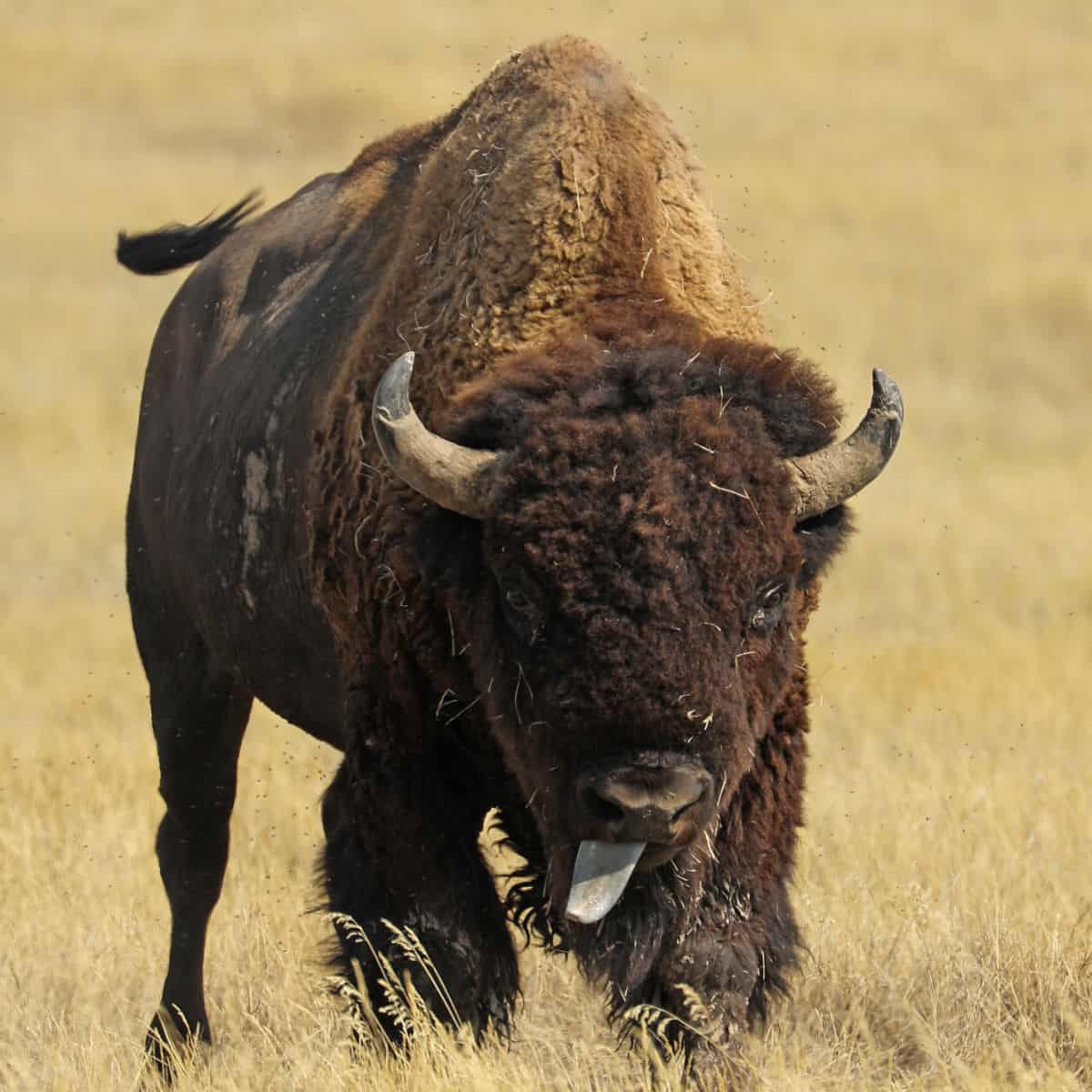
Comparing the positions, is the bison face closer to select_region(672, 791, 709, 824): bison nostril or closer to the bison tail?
select_region(672, 791, 709, 824): bison nostril

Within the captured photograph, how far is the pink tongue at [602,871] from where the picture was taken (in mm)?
4141

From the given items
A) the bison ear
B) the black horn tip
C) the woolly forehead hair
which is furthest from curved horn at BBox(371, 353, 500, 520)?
the bison ear

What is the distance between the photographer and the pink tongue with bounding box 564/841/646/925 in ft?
13.6

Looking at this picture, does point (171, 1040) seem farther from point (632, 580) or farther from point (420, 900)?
point (632, 580)

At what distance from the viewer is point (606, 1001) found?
4.82 metres

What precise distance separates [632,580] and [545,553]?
201mm

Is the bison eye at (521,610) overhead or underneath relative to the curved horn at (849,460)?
underneath

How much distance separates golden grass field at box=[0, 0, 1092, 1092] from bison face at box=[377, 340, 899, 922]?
0.62 m

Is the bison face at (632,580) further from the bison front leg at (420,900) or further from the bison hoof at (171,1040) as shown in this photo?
the bison hoof at (171,1040)

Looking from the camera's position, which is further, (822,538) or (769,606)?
(822,538)

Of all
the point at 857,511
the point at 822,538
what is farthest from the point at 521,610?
the point at 857,511

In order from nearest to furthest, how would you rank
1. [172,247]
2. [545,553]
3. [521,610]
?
[545,553]
[521,610]
[172,247]

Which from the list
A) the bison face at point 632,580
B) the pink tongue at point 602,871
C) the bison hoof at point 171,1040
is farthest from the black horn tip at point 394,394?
the bison hoof at point 171,1040

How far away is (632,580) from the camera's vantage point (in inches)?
162
